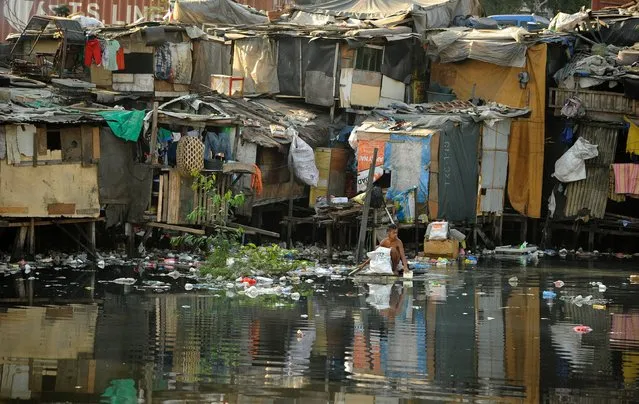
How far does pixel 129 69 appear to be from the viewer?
30.7m

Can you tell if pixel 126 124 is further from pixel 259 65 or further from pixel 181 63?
pixel 259 65

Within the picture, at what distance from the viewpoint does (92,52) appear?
30.2 metres

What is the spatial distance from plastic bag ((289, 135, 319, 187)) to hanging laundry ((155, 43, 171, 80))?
395 centimetres

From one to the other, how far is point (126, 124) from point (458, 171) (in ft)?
28.4

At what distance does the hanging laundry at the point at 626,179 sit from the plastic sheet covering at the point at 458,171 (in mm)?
3332

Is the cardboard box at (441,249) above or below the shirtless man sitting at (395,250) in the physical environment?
below

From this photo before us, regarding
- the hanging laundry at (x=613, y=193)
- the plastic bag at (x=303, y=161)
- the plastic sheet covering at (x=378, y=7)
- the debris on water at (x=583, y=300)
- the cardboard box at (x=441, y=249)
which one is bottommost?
the cardboard box at (x=441, y=249)

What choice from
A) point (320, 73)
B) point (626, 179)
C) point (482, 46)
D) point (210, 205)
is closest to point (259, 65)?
point (320, 73)

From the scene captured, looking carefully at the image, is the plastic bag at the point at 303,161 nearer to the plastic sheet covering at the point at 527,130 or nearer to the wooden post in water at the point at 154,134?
the wooden post in water at the point at 154,134

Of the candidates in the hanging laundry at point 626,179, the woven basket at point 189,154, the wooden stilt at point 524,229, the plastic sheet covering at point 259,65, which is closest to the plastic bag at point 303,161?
the plastic sheet covering at point 259,65

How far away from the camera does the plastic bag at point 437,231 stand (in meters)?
27.4

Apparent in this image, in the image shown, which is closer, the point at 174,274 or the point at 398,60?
the point at 174,274

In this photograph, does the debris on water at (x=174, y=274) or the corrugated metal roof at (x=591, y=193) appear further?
the corrugated metal roof at (x=591, y=193)

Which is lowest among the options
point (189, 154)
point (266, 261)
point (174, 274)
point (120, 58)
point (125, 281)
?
point (174, 274)
